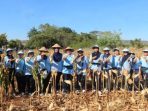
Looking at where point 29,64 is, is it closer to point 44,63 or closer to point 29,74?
point 29,74

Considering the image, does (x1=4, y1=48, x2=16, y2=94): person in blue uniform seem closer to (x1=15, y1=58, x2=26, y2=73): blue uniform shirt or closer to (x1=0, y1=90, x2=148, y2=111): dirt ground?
(x1=15, y1=58, x2=26, y2=73): blue uniform shirt

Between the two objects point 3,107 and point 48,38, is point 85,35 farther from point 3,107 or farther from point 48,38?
point 3,107

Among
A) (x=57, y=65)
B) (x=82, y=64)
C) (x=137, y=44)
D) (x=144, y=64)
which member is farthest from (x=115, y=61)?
(x=137, y=44)

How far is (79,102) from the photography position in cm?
899

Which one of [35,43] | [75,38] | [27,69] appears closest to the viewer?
[27,69]

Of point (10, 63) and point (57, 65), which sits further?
point (57, 65)

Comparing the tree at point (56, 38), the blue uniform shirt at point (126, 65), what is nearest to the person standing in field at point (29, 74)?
the blue uniform shirt at point (126, 65)

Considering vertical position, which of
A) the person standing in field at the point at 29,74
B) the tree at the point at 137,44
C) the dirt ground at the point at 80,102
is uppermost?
the tree at the point at 137,44

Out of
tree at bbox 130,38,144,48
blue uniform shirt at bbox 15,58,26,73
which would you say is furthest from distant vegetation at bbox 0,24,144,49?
blue uniform shirt at bbox 15,58,26,73

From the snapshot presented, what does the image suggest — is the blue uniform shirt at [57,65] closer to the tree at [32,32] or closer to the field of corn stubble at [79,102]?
the field of corn stubble at [79,102]

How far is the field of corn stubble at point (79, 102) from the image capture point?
27.2 feet

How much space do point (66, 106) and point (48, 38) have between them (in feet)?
75.2

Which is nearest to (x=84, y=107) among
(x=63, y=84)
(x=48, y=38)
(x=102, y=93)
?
(x=102, y=93)

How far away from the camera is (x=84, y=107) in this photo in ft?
27.5
